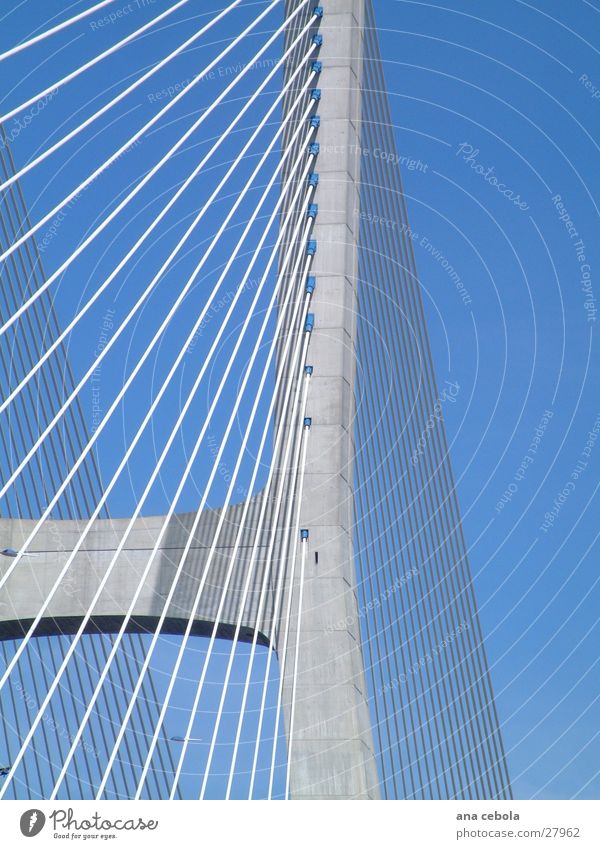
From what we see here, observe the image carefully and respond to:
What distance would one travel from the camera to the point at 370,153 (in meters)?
17.8

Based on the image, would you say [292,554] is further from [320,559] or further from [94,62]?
[94,62]

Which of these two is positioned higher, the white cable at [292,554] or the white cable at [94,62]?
the white cable at [94,62]

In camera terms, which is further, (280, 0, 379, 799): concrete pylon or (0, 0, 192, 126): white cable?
(280, 0, 379, 799): concrete pylon

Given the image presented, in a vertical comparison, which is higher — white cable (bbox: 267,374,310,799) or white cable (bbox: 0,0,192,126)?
white cable (bbox: 0,0,192,126)

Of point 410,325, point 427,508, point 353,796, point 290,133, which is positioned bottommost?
point 353,796

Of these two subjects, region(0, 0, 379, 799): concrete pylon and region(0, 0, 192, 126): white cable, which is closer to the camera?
region(0, 0, 192, 126): white cable

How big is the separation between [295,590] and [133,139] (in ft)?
20.3

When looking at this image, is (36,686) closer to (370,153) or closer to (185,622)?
(185,622)

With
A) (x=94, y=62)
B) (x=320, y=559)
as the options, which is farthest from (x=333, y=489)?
(x=94, y=62)

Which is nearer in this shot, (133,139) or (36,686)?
(133,139)

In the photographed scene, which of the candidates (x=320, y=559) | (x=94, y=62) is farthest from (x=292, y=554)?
(x=94, y=62)

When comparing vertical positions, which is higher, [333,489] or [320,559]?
[333,489]

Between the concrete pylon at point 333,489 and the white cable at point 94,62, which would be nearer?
the white cable at point 94,62
